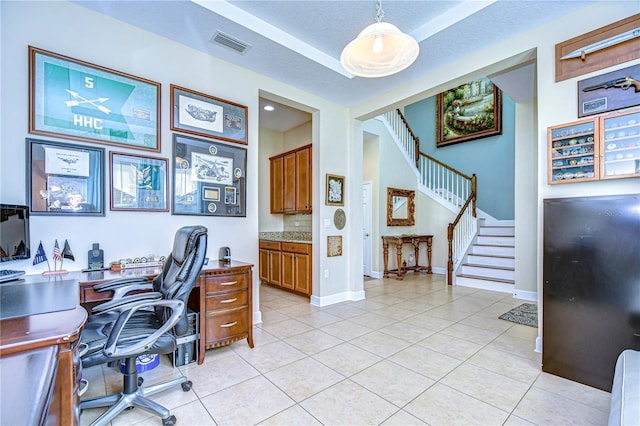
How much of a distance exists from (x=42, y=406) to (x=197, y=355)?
5.71 ft

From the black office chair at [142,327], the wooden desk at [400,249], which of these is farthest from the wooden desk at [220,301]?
the wooden desk at [400,249]

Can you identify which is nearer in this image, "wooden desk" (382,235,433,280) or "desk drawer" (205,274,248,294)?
"desk drawer" (205,274,248,294)

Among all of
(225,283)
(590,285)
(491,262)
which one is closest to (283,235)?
(225,283)

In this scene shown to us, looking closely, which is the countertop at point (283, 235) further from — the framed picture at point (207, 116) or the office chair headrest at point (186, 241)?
the office chair headrest at point (186, 241)

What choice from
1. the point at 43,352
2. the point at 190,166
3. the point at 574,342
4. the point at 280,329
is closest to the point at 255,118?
the point at 190,166

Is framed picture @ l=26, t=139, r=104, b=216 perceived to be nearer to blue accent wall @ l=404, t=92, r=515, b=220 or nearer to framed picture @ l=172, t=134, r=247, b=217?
framed picture @ l=172, t=134, r=247, b=217

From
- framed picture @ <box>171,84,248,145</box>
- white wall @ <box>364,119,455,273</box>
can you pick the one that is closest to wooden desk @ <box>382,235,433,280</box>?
white wall @ <box>364,119,455,273</box>

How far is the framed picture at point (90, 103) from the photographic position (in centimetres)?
223

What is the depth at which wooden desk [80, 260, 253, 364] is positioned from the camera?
2465mm

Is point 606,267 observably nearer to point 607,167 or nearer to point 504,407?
point 607,167

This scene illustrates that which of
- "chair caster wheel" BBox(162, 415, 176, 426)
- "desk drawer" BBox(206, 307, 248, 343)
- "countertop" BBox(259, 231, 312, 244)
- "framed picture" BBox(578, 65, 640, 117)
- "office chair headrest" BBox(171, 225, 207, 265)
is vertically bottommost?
"chair caster wheel" BBox(162, 415, 176, 426)

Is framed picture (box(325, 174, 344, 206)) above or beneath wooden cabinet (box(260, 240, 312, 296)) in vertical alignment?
above

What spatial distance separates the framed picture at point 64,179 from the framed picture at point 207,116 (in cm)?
80

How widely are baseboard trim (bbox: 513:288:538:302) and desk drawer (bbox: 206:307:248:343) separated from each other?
167 inches
